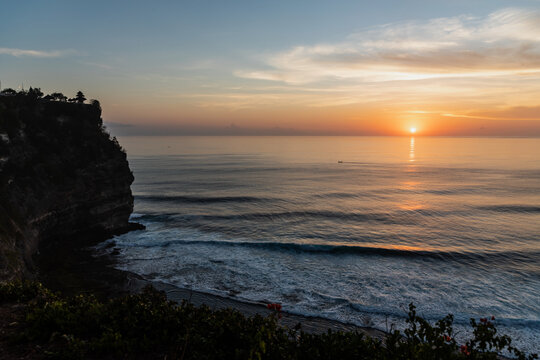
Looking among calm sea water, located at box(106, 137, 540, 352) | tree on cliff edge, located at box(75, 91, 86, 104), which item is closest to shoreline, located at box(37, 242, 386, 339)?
calm sea water, located at box(106, 137, 540, 352)

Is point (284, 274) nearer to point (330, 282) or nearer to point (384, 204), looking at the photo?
point (330, 282)

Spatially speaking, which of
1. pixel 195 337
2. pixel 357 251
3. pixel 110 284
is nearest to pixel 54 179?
pixel 110 284

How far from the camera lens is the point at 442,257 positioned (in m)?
28.2

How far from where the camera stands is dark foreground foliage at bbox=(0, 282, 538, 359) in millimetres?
7578

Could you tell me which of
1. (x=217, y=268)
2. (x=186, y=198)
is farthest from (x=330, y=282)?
(x=186, y=198)

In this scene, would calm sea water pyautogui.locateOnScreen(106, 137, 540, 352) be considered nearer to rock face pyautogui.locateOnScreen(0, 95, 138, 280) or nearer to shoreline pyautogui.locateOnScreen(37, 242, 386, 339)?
shoreline pyautogui.locateOnScreen(37, 242, 386, 339)

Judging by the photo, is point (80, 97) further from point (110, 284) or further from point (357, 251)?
point (357, 251)

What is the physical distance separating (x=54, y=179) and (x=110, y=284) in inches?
536

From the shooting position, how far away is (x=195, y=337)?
847 cm

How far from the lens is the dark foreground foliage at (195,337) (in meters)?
7.58

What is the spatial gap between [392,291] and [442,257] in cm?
1014

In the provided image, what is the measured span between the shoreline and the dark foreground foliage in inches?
297

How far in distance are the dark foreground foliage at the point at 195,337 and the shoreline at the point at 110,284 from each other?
7554 mm

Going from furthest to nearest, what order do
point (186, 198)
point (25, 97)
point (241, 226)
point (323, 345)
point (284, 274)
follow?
point (186, 198), point (241, 226), point (25, 97), point (284, 274), point (323, 345)
